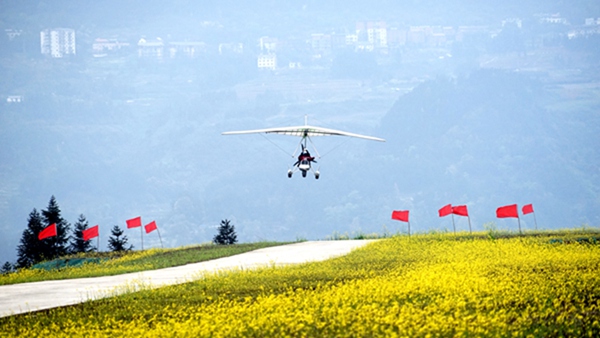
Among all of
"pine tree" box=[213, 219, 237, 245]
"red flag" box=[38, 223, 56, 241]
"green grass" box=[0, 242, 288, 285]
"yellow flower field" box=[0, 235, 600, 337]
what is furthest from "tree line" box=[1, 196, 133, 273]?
"yellow flower field" box=[0, 235, 600, 337]

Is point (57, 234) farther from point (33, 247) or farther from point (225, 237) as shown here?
point (225, 237)

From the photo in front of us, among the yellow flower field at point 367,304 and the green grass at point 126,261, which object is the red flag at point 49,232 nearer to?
the green grass at point 126,261

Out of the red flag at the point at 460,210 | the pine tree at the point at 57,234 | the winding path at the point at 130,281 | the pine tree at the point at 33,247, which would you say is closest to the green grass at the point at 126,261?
the winding path at the point at 130,281

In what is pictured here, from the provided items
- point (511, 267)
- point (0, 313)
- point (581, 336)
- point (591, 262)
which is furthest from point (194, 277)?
point (581, 336)

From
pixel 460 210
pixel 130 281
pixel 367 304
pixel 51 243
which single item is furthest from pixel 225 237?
pixel 367 304

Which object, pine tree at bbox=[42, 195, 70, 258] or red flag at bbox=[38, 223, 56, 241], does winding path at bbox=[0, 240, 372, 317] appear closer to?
red flag at bbox=[38, 223, 56, 241]
